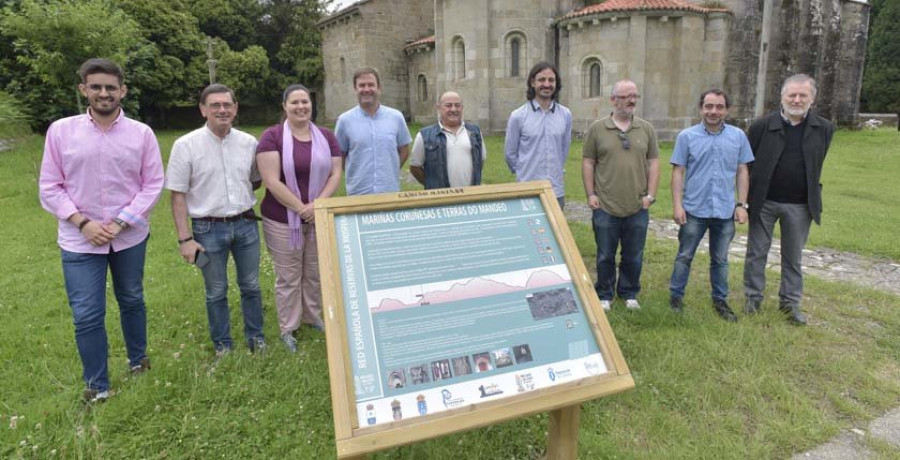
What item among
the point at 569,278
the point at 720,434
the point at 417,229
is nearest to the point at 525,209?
the point at 569,278

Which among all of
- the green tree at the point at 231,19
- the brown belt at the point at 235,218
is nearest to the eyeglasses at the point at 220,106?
the brown belt at the point at 235,218

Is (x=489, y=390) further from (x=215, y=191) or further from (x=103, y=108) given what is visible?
(x=103, y=108)

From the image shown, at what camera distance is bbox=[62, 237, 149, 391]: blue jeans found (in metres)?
3.33

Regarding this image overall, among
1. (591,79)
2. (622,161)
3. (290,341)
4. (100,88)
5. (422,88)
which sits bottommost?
(290,341)

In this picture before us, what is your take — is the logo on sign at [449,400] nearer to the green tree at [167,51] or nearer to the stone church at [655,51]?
the stone church at [655,51]

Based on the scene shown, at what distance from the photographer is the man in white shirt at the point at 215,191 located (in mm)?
3678

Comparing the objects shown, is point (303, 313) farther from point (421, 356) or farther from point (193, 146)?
point (421, 356)

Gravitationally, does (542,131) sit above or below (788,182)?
above

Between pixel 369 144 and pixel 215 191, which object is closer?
pixel 215 191

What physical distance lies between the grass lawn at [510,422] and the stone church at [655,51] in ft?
48.6

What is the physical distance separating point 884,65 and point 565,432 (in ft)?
138

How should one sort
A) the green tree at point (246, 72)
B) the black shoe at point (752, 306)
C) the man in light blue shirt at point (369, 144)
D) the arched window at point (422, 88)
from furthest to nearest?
1. the green tree at point (246, 72)
2. the arched window at point (422, 88)
3. the black shoe at point (752, 306)
4. the man in light blue shirt at point (369, 144)

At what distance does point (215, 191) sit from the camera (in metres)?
3.73

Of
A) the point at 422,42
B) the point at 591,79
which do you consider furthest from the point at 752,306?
the point at 422,42
